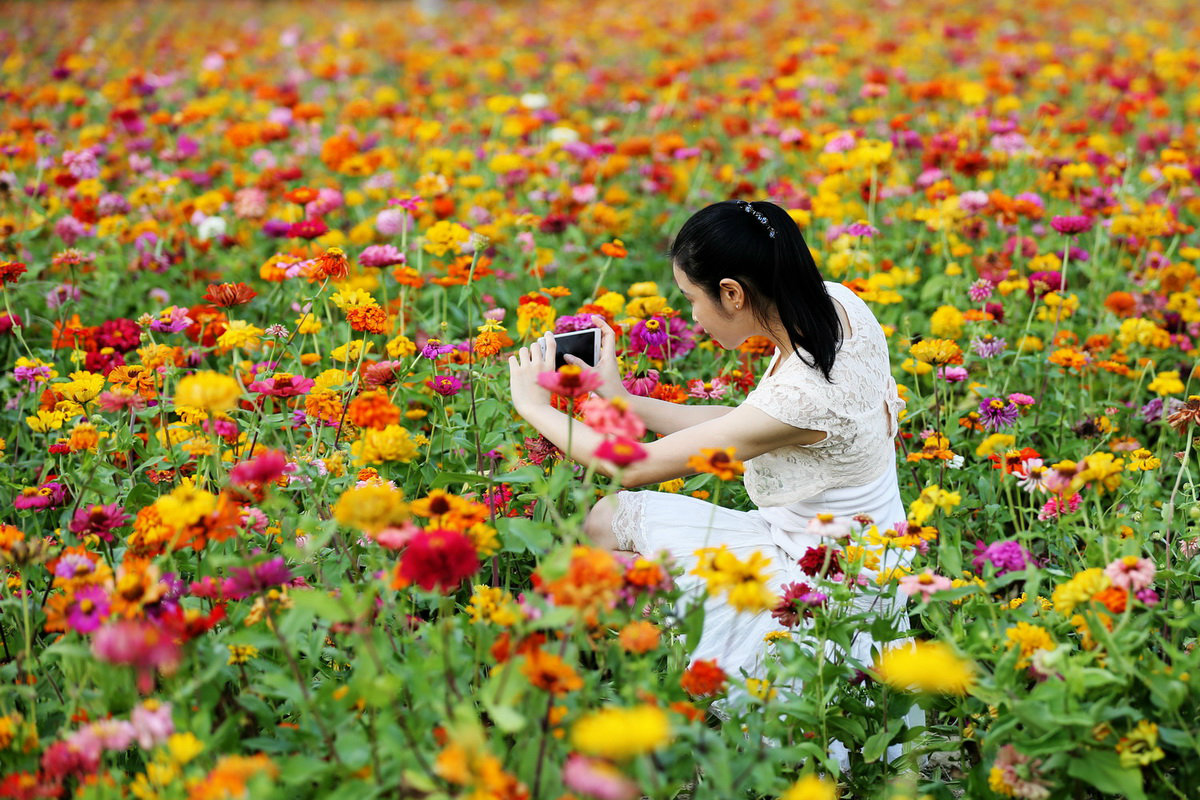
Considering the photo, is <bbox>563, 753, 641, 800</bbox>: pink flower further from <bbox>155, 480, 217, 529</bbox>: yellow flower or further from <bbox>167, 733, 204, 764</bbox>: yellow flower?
<bbox>155, 480, 217, 529</bbox>: yellow flower

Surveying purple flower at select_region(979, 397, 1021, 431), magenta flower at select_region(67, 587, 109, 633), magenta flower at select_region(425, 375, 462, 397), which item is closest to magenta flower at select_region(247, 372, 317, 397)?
magenta flower at select_region(425, 375, 462, 397)

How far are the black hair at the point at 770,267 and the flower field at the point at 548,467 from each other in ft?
1.30

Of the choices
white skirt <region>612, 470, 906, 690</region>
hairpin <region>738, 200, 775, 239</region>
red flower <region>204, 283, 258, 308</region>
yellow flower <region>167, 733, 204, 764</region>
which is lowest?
white skirt <region>612, 470, 906, 690</region>

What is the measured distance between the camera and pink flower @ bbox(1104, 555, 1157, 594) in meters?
1.56

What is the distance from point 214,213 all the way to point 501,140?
203cm

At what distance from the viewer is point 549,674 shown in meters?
1.38

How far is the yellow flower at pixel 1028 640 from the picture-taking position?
5.50ft

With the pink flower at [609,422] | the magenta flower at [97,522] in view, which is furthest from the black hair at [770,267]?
the magenta flower at [97,522]

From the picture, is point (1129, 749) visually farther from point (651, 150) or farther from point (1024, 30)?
point (1024, 30)

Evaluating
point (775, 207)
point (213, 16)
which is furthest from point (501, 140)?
point (213, 16)

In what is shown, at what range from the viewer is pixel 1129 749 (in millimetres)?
1602

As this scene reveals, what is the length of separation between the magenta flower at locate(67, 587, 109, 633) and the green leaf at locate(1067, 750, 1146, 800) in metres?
1.51

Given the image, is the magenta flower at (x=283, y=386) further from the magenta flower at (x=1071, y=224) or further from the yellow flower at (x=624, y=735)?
the magenta flower at (x=1071, y=224)

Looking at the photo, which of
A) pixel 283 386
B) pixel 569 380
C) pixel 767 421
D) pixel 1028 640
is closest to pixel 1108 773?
pixel 1028 640
